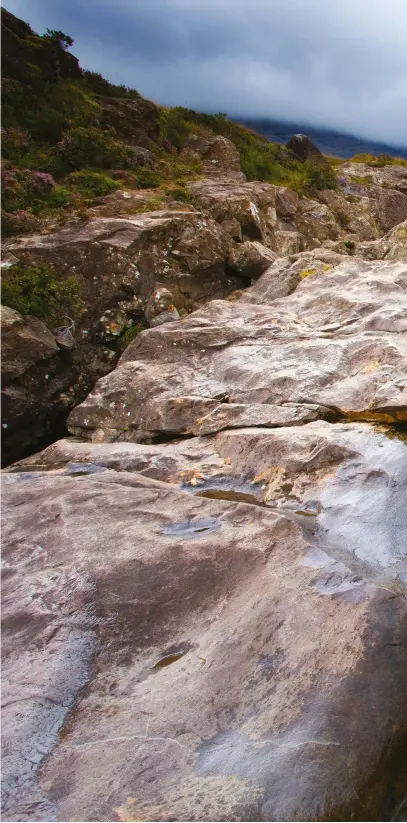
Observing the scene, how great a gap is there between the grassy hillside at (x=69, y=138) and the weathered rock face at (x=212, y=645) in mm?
12541

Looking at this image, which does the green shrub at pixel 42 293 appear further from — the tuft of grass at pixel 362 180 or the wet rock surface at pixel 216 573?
the tuft of grass at pixel 362 180

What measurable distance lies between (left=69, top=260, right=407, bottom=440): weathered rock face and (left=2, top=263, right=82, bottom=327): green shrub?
250 cm

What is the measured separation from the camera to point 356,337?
10281 millimetres

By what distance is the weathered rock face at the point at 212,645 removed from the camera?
343 centimetres

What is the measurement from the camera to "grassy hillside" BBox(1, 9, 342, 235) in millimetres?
16797

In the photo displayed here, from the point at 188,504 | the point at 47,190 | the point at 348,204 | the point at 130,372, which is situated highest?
the point at 348,204

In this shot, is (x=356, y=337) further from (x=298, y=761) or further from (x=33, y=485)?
(x=298, y=761)

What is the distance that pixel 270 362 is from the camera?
10.4 metres

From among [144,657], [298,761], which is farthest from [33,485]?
[298,761]

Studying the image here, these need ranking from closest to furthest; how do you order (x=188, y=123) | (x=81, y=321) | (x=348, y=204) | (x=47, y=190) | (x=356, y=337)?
(x=356, y=337) < (x=81, y=321) < (x=47, y=190) < (x=188, y=123) < (x=348, y=204)

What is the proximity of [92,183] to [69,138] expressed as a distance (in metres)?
2.65

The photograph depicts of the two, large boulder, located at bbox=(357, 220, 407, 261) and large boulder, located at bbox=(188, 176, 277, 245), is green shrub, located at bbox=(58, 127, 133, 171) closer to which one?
large boulder, located at bbox=(188, 176, 277, 245)

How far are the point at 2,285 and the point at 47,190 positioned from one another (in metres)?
6.17

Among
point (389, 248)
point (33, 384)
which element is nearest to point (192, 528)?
point (33, 384)
